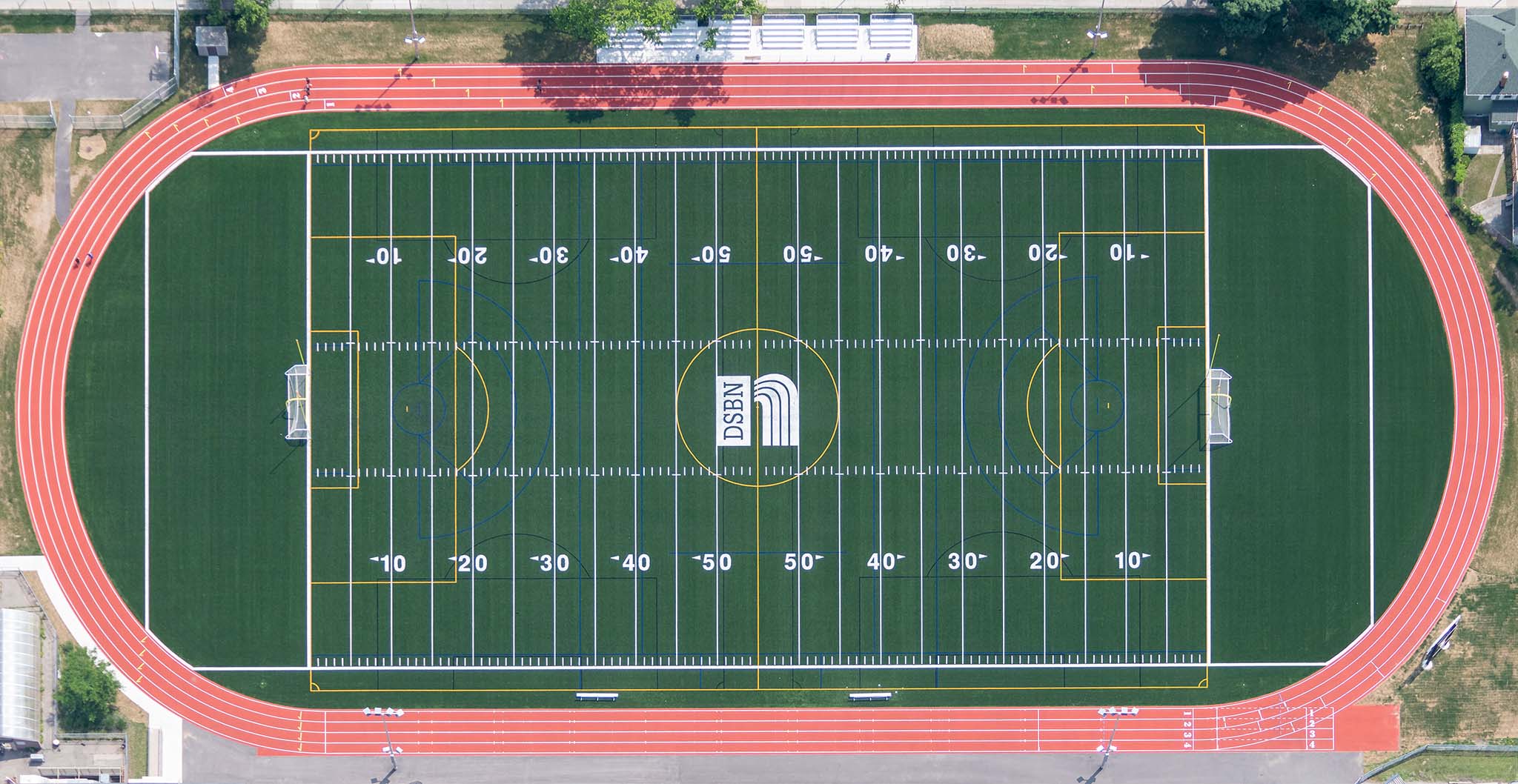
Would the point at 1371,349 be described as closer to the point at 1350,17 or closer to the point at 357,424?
the point at 1350,17

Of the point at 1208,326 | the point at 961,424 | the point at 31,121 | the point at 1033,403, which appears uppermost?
the point at 31,121

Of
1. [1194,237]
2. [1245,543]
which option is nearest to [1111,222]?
[1194,237]

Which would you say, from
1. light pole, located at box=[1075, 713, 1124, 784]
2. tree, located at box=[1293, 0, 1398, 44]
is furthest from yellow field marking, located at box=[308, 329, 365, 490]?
tree, located at box=[1293, 0, 1398, 44]

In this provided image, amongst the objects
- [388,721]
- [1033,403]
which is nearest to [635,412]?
[388,721]

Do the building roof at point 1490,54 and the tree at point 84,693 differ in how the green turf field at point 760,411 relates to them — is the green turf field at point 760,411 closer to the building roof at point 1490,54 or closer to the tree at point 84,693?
the tree at point 84,693

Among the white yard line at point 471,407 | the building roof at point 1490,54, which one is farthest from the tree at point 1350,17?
the white yard line at point 471,407

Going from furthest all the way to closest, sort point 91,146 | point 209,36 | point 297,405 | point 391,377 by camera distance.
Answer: point 91,146
point 391,377
point 209,36
point 297,405

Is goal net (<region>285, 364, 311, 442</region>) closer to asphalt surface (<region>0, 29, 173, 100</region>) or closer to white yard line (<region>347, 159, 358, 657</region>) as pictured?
white yard line (<region>347, 159, 358, 657</region>)
